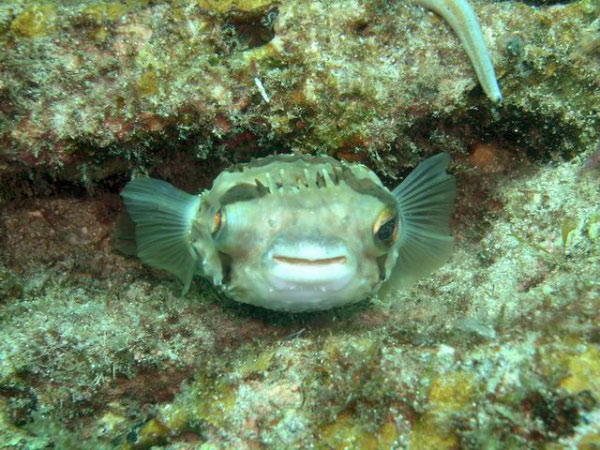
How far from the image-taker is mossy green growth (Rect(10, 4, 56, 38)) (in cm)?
285

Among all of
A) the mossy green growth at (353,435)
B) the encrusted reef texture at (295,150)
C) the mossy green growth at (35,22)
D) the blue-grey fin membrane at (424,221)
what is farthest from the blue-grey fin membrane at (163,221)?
the mossy green growth at (353,435)

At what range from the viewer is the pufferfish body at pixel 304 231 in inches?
95.3

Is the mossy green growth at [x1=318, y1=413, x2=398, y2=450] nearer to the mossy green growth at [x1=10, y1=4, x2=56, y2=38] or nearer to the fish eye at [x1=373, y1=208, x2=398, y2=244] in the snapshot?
the fish eye at [x1=373, y1=208, x2=398, y2=244]

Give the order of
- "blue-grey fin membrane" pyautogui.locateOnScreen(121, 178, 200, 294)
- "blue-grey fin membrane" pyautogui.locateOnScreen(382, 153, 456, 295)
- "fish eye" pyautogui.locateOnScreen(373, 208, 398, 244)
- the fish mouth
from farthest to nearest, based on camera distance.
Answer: "blue-grey fin membrane" pyautogui.locateOnScreen(121, 178, 200, 294) → "blue-grey fin membrane" pyautogui.locateOnScreen(382, 153, 456, 295) → "fish eye" pyautogui.locateOnScreen(373, 208, 398, 244) → the fish mouth

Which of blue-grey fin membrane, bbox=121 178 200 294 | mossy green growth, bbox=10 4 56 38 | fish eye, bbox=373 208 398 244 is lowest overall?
blue-grey fin membrane, bbox=121 178 200 294

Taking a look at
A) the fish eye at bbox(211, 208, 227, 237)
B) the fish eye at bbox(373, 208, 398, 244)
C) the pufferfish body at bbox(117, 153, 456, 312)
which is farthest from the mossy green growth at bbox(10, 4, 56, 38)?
the fish eye at bbox(373, 208, 398, 244)

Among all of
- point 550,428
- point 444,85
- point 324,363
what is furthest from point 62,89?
point 550,428

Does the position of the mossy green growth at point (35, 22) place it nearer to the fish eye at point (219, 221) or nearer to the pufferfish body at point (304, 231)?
the pufferfish body at point (304, 231)

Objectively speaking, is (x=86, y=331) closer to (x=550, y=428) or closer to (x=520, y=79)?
(x=550, y=428)

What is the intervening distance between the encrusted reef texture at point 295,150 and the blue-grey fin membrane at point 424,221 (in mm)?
204

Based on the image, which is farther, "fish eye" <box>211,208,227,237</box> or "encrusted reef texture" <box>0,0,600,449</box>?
"fish eye" <box>211,208,227,237</box>

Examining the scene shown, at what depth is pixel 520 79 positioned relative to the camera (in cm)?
357

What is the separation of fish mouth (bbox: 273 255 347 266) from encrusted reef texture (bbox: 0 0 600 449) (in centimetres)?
50

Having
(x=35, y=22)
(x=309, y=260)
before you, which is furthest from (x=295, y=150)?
(x=35, y=22)
